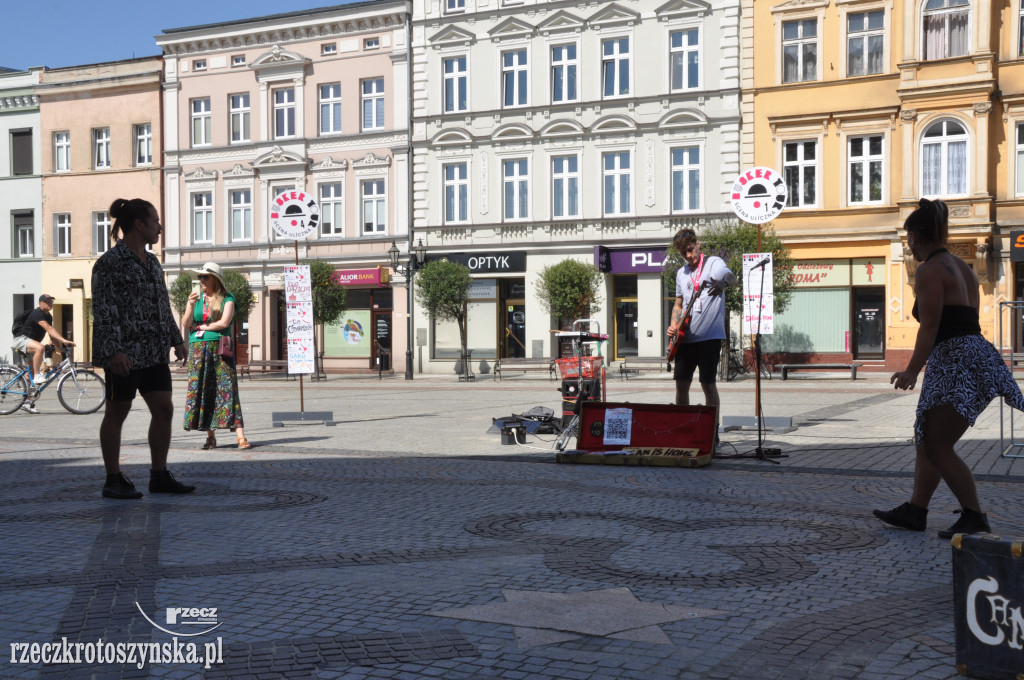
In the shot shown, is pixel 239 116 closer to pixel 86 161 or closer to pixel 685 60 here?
pixel 86 161

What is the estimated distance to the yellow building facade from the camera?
29.1 m

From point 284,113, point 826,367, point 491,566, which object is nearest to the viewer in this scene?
point 491,566

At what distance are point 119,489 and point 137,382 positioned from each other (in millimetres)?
738

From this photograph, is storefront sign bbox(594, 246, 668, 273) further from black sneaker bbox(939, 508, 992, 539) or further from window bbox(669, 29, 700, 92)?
black sneaker bbox(939, 508, 992, 539)

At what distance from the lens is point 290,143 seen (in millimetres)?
39312

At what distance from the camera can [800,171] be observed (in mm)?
32438

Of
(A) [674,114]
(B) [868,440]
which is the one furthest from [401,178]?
(B) [868,440]

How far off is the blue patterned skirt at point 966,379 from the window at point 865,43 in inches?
1087

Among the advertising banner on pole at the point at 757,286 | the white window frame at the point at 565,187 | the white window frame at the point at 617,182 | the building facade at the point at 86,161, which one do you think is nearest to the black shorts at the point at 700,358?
the advertising banner on pole at the point at 757,286

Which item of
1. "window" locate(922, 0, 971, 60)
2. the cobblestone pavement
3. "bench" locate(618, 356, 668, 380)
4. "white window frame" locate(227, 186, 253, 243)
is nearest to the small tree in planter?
"bench" locate(618, 356, 668, 380)

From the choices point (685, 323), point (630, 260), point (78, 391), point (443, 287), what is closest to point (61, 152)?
point (443, 287)

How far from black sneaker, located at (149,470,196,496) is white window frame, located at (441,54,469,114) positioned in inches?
1206

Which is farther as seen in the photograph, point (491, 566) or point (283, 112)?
point (283, 112)

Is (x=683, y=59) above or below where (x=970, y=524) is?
above
